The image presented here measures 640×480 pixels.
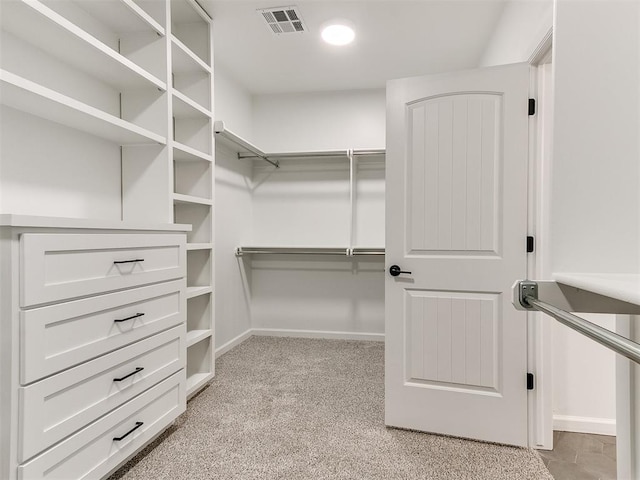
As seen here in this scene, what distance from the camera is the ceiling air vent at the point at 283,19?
2316mm

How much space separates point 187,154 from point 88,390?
4.71ft

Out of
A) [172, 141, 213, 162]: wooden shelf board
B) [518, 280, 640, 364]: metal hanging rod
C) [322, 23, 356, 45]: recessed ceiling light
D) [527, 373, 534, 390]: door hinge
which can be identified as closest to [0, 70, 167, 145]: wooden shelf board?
[172, 141, 213, 162]: wooden shelf board

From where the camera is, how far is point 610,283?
60 cm

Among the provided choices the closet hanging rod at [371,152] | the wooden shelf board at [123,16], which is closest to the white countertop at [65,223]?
the wooden shelf board at [123,16]

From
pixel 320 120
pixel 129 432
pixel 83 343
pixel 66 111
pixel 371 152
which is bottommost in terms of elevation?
pixel 129 432

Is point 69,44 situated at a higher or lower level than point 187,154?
higher

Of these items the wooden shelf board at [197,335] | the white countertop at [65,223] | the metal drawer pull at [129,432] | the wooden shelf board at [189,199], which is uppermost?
the wooden shelf board at [189,199]

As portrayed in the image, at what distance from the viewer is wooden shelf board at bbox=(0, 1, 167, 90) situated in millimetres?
1290

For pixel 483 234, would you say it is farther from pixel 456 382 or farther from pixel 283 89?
pixel 283 89

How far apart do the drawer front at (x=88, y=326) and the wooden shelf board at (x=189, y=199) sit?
55cm

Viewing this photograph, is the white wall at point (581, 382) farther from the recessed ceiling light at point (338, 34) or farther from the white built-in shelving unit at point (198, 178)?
the recessed ceiling light at point (338, 34)

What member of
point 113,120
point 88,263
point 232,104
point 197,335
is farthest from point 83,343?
point 232,104

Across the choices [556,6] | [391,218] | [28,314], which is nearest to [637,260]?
[556,6]

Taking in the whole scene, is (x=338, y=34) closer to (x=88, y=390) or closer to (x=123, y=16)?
(x=123, y=16)
